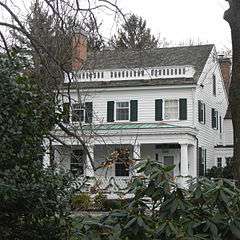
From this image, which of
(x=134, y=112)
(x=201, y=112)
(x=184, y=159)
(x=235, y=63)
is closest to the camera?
(x=235, y=63)

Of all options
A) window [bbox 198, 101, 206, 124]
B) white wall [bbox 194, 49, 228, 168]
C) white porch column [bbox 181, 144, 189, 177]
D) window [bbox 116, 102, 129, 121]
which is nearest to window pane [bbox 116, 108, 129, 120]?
window [bbox 116, 102, 129, 121]

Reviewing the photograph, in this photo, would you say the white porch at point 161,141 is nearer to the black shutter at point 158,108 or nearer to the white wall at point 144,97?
the black shutter at point 158,108

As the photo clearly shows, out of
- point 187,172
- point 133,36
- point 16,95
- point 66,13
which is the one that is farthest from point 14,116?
point 187,172

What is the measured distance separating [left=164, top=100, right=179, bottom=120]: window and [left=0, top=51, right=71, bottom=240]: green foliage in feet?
91.5

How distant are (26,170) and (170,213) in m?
1.33

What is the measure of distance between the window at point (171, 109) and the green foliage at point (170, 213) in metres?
27.7

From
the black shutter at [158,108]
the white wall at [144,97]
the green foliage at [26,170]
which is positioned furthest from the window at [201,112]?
the green foliage at [26,170]

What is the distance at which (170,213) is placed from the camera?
5.23 m

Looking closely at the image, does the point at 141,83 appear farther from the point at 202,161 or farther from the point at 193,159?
the point at 202,161

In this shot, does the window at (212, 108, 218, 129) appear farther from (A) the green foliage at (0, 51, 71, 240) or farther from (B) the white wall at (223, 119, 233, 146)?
(A) the green foliage at (0, 51, 71, 240)

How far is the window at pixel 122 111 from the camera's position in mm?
33812

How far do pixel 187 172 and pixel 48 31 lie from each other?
22.7m

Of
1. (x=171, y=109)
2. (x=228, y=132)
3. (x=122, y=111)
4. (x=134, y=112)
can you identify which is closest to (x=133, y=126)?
(x=134, y=112)

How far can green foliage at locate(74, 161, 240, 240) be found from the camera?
202 inches
